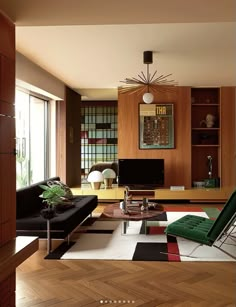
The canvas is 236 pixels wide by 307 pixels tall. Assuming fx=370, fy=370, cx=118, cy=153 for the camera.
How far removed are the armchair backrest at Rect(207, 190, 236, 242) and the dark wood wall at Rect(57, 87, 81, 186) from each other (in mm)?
4523

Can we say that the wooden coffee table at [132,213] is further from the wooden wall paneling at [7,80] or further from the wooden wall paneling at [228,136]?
the wooden wall paneling at [228,136]

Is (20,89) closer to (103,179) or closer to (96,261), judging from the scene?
(103,179)

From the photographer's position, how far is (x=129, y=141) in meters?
8.24

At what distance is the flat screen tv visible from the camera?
26.0ft

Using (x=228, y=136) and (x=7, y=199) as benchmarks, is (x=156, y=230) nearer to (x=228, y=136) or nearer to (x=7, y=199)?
(x=7, y=199)

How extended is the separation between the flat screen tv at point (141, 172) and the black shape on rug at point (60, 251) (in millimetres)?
3478

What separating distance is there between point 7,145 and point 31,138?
13.6 feet

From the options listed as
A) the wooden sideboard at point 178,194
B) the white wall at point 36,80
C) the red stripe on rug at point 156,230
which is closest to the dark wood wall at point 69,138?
the white wall at point 36,80

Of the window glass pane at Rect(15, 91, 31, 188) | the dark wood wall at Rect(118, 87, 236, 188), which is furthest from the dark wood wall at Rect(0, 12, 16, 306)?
the dark wood wall at Rect(118, 87, 236, 188)

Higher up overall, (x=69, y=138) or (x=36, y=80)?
(x=36, y=80)

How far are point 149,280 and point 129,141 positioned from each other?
5116 mm

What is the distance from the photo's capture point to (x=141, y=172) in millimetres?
7945

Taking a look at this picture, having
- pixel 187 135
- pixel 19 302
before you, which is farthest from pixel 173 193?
pixel 19 302

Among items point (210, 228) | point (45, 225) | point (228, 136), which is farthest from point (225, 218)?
point (228, 136)
